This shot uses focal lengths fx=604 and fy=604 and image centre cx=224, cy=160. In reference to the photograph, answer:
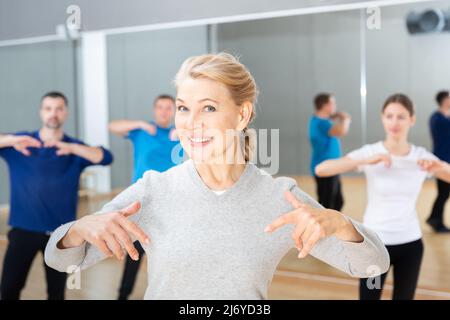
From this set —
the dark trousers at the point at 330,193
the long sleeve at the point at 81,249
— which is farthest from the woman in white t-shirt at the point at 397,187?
the dark trousers at the point at 330,193

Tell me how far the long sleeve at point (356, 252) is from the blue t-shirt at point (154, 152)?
6.96 feet

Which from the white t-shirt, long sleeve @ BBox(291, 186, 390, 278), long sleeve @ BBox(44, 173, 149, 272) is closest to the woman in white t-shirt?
the white t-shirt

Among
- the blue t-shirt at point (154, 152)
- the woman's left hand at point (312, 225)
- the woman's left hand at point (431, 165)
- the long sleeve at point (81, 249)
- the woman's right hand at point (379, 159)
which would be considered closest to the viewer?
the woman's left hand at point (312, 225)

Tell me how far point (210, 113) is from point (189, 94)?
0.06 m

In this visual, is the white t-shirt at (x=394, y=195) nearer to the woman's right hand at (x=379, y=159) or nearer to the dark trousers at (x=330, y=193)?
the woman's right hand at (x=379, y=159)

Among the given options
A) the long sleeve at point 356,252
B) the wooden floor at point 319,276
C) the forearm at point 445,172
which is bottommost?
the wooden floor at point 319,276

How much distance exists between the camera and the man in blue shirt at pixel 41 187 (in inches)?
110

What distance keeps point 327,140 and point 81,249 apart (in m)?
3.34

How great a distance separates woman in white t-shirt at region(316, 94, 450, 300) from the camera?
8.23ft

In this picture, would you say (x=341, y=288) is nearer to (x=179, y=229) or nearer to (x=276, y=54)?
(x=276, y=54)

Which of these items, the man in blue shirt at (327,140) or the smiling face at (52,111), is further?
the man in blue shirt at (327,140)

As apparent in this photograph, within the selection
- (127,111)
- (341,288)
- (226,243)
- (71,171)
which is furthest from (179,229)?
(127,111)

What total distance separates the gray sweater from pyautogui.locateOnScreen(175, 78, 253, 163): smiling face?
0.07 m

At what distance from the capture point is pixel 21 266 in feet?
9.09
